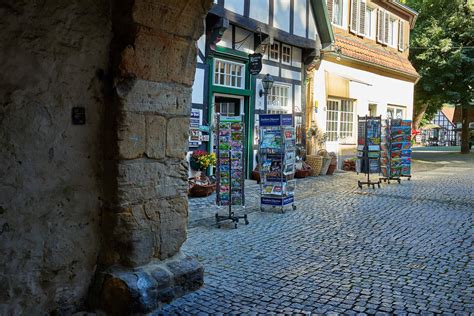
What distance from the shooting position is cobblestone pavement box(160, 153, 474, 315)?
341 centimetres

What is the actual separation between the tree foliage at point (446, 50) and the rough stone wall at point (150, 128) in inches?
726

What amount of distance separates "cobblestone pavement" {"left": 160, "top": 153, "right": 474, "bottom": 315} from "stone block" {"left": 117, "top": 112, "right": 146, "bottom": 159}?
45.0 inches

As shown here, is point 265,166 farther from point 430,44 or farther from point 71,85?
point 430,44

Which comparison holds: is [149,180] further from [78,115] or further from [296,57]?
[296,57]

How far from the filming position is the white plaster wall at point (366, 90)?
13570mm

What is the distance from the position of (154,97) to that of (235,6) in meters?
6.92

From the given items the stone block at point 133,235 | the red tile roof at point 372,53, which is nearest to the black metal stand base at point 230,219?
the stone block at point 133,235

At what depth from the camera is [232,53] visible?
32.9ft

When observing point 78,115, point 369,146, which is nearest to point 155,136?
point 78,115

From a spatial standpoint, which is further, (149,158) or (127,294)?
(149,158)

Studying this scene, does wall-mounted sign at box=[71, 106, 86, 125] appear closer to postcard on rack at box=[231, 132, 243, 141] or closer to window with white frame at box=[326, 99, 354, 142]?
postcard on rack at box=[231, 132, 243, 141]

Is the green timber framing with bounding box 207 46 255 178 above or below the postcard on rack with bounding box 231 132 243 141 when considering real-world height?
above

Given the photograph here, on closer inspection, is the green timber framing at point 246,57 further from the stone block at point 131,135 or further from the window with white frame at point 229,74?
the stone block at point 131,135

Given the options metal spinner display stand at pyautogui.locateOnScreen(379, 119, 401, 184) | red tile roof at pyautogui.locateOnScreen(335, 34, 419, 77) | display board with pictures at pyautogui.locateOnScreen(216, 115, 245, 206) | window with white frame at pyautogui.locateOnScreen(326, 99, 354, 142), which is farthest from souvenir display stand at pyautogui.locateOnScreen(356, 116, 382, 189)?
display board with pictures at pyautogui.locateOnScreen(216, 115, 245, 206)
